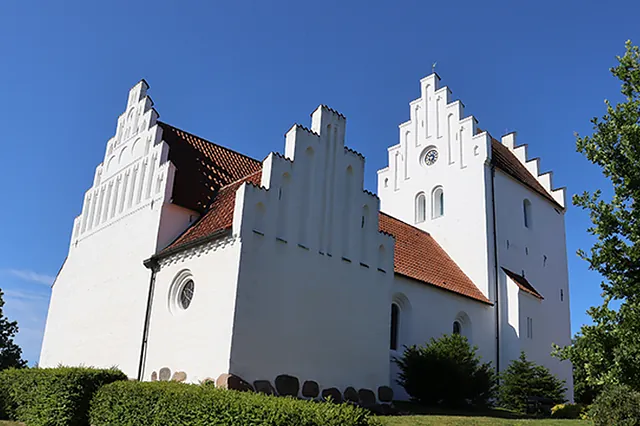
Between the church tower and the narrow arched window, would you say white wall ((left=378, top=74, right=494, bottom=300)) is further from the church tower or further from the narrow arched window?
the narrow arched window

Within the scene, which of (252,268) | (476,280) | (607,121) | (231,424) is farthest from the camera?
(476,280)

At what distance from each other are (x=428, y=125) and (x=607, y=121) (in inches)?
723

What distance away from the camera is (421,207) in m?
32.1

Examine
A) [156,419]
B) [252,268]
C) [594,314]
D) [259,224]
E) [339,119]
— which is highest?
[339,119]

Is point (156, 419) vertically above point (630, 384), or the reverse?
point (630, 384)

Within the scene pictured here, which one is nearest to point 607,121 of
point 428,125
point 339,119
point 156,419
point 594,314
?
point 594,314

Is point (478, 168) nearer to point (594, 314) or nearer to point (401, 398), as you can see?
point (401, 398)

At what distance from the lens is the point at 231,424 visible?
32.6ft

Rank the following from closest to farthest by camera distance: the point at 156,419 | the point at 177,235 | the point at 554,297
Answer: the point at 156,419 < the point at 177,235 < the point at 554,297

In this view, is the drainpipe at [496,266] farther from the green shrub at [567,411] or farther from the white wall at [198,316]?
the white wall at [198,316]

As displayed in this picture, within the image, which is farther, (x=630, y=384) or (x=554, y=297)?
(x=554, y=297)

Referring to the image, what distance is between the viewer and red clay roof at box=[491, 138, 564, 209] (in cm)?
3058

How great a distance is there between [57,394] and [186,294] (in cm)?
443

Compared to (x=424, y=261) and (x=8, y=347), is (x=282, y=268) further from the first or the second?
(x=8, y=347)
